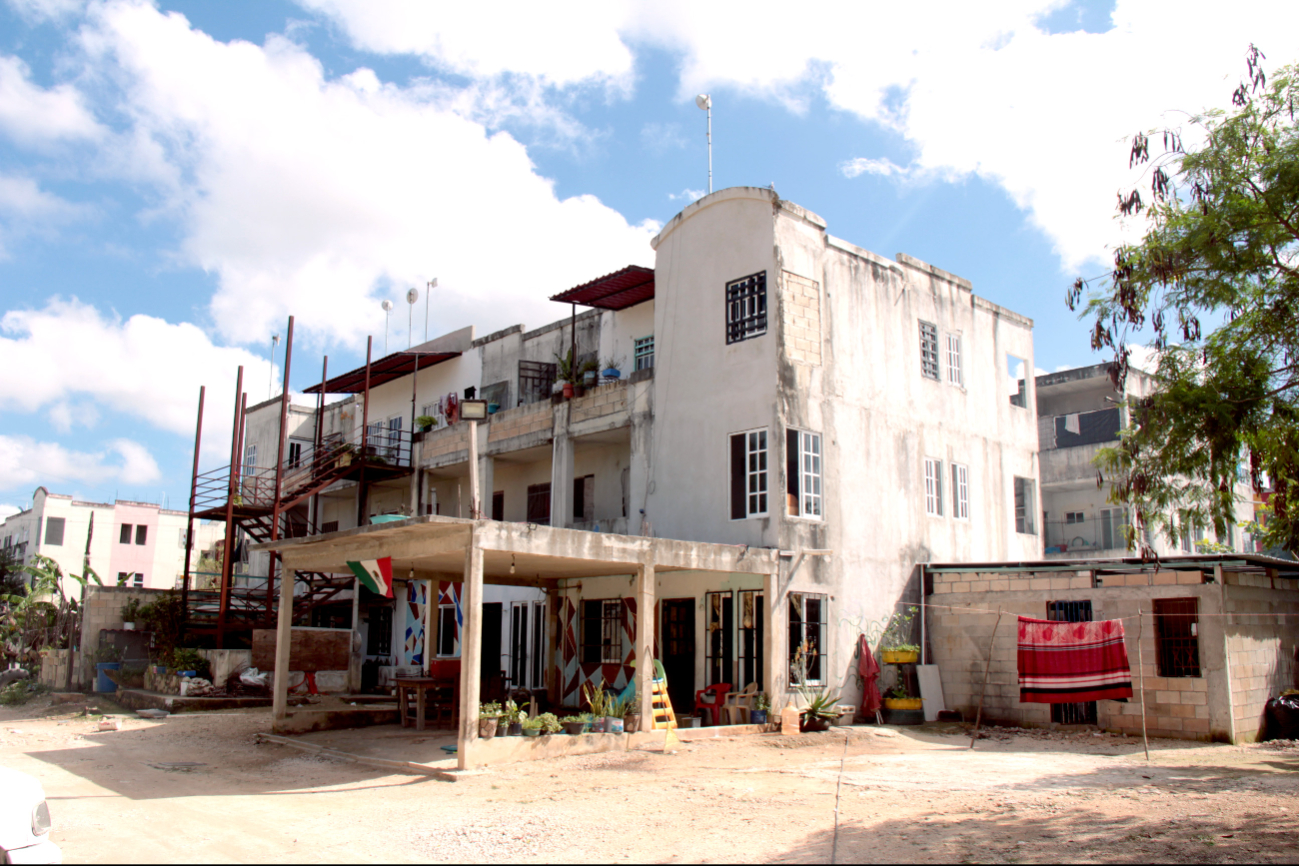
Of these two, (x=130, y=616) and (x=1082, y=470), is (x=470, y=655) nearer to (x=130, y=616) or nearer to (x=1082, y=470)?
(x=130, y=616)

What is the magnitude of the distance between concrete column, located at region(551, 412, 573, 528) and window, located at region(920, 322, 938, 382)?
7992 millimetres

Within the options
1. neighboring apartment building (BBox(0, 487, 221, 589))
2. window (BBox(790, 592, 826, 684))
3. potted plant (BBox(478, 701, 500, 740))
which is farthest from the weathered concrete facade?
neighboring apartment building (BBox(0, 487, 221, 589))

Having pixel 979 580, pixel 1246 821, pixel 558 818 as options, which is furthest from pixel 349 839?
pixel 979 580

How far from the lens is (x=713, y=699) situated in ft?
56.1

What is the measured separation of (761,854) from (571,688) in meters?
12.3

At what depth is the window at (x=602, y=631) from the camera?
19.5m

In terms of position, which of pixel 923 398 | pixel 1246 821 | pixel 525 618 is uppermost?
pixel 923 398

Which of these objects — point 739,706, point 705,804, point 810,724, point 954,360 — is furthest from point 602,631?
point 954,360

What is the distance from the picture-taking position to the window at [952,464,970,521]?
2145cm

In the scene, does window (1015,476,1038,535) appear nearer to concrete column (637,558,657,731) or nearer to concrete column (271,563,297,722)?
concrete column (637,558,657,731)

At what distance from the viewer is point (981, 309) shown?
23.2 metres

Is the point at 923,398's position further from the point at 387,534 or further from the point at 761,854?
the point at 761,854

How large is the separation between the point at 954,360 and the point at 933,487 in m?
3.19

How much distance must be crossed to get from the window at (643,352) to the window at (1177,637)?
11784 mm
